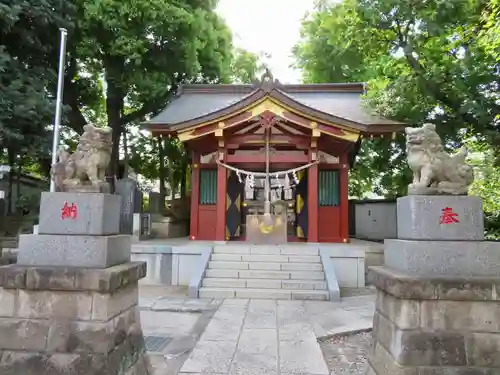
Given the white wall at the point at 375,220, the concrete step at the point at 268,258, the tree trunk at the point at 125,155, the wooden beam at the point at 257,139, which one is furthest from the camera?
the tree trunk at the point at 125,155

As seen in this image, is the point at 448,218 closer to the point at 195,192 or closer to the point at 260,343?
the point at 260,343

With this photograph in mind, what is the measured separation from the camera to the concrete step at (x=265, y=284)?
841 cm

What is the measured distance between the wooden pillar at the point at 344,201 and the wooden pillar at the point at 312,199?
1110 mm

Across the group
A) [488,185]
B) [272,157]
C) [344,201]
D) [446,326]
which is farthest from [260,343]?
[488,185]

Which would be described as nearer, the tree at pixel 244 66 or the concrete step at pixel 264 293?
the concrete step at pixel 264 293

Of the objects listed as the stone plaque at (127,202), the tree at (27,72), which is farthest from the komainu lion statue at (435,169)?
the tree at (27,72)

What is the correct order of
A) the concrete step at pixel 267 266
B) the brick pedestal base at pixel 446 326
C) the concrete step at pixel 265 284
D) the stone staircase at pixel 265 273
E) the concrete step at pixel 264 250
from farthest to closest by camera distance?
1. the concrete step at pixel 264 250
2. the concrete step at pixel 267 266
3. the concrete step at pixel 265 284
4. the stone staircase at pixel 265 273
5. the brick pedestal base at pixel 446 326

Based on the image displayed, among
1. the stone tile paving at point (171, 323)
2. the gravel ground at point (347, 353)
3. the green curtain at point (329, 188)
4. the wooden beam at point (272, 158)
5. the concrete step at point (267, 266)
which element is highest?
the wooden beam at point (272, 158)

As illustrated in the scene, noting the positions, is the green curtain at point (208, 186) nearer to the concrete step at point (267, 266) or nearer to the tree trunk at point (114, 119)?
the concrete step at point (267, 266)

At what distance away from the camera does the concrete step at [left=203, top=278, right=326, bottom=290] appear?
8414 mm

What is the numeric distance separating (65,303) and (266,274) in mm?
5905

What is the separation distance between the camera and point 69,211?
12.1 ft

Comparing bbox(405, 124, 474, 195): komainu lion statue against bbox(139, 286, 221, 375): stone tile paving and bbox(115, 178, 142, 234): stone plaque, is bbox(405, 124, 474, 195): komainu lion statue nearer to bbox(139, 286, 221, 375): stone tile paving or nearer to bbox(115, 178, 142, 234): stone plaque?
bbox(139, 286, 221, 375): stone tile paving

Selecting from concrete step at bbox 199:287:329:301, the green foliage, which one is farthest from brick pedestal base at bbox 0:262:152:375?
A: the green foliage
